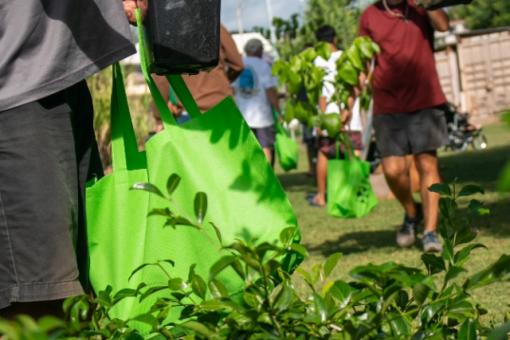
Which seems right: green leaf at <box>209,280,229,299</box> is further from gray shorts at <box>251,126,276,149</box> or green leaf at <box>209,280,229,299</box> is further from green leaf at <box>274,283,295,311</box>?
gray shorts at <box>251,126,276,149</box>

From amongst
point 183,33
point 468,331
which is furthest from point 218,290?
point 183,33

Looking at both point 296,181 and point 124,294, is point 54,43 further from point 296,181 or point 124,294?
point 296,181

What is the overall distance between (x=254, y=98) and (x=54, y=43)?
10.4m

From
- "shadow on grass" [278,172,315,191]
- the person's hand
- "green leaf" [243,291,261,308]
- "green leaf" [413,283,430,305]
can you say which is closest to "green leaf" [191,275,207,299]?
"green leaf" [243,291,261,308]

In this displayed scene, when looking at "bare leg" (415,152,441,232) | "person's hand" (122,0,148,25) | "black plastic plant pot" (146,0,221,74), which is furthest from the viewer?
"bare leg" (415,152,441,232)

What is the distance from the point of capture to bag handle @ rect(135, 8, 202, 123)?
3.02m

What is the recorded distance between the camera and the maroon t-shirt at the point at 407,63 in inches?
300

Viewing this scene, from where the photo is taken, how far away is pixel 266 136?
1365 cm

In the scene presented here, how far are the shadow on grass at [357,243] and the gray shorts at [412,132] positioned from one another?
860 mm

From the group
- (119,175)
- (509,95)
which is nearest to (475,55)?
(509,95)

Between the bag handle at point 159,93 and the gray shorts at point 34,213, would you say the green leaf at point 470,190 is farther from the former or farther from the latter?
the gray shorts at point 34,213

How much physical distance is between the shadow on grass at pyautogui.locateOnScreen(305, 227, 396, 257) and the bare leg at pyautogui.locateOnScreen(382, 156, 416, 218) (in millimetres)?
434

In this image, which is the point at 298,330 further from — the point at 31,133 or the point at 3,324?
the point at 31,133

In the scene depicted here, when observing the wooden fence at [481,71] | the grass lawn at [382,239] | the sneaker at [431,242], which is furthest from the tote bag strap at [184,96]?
the wooden fence at [481,71]
